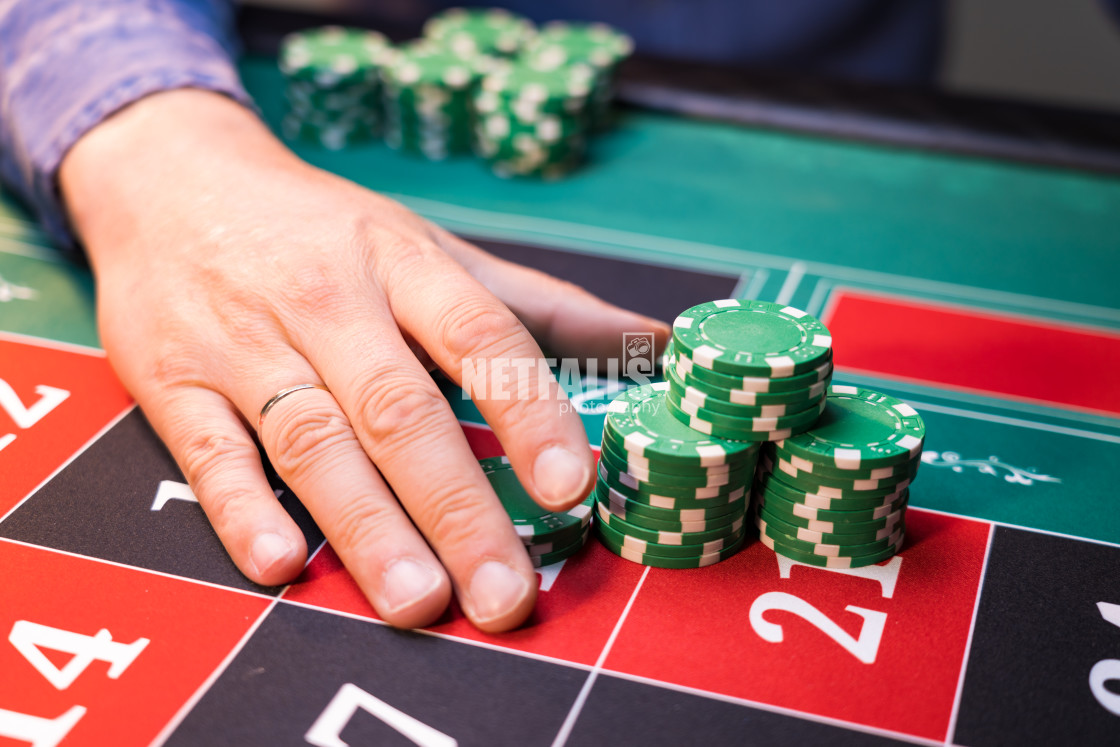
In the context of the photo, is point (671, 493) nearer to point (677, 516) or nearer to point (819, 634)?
point (677, 516)

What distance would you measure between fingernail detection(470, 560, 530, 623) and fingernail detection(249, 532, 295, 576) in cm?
28

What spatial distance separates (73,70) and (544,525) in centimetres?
177

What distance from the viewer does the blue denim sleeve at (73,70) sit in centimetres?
242

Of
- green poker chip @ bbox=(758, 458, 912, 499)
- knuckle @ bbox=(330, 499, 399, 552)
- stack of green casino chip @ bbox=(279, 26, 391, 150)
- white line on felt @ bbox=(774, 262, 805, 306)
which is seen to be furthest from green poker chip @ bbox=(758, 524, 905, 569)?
stack of green casino chip @ bbox=(279, 26, 391, 150)

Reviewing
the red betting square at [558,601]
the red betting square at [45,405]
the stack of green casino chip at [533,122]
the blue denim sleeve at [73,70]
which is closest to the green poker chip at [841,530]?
the red betting square at [558,601]

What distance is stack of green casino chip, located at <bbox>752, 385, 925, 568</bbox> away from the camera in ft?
4.98

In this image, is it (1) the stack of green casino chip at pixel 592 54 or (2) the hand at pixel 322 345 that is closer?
(2) the hand at pixel 322 345

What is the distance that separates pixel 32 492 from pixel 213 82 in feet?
4.02

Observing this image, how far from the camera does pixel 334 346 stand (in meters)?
1.70

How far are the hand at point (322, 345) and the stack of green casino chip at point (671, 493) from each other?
9 cm

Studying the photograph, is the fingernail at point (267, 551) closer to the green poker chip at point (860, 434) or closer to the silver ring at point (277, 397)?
the silver ring at point (277, 397)

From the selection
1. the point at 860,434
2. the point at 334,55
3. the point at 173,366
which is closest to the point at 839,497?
the point at 860,434

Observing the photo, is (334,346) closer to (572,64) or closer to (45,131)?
(45,131)

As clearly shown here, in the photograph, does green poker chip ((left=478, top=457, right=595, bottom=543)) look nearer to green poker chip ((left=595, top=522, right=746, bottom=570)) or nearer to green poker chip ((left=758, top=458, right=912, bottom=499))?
green poker chip ((left=595, top=522, right=746, bottom=570))
